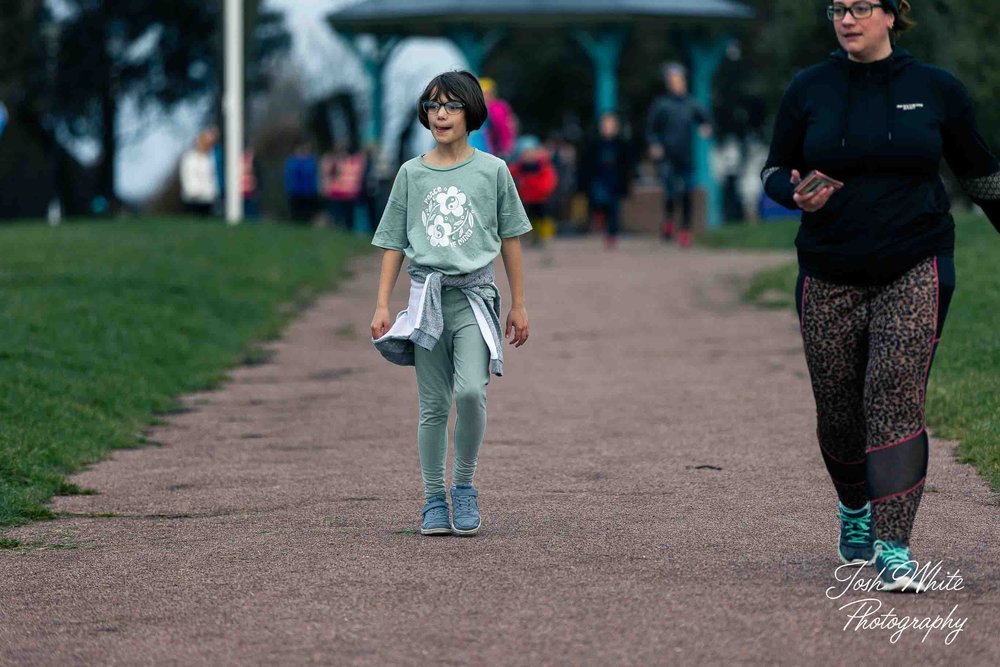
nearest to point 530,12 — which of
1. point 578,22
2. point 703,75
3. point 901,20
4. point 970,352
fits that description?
point 578,22

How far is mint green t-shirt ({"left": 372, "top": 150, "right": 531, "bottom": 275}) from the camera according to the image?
6746 millimetres

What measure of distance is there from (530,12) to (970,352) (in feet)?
72.4

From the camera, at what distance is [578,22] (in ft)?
110

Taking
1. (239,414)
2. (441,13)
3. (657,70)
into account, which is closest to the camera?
(239,414)

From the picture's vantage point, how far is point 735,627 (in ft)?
17.4

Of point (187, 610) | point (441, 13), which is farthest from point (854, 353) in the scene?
point (441, 13)

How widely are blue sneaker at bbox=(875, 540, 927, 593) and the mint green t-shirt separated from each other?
69.7 inches

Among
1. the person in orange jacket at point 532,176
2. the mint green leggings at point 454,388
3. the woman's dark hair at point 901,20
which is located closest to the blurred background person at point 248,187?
the person in orange jacket at point 532,176

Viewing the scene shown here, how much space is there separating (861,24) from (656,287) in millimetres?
12421

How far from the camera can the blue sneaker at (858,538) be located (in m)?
6.12

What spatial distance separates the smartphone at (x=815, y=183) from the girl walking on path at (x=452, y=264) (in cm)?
132

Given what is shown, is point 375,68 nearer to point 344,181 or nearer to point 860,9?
point 344,181

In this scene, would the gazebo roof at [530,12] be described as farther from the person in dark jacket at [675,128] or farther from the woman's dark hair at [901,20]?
the woman's dark hair at [901,20]

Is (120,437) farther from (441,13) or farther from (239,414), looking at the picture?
(441,13)
